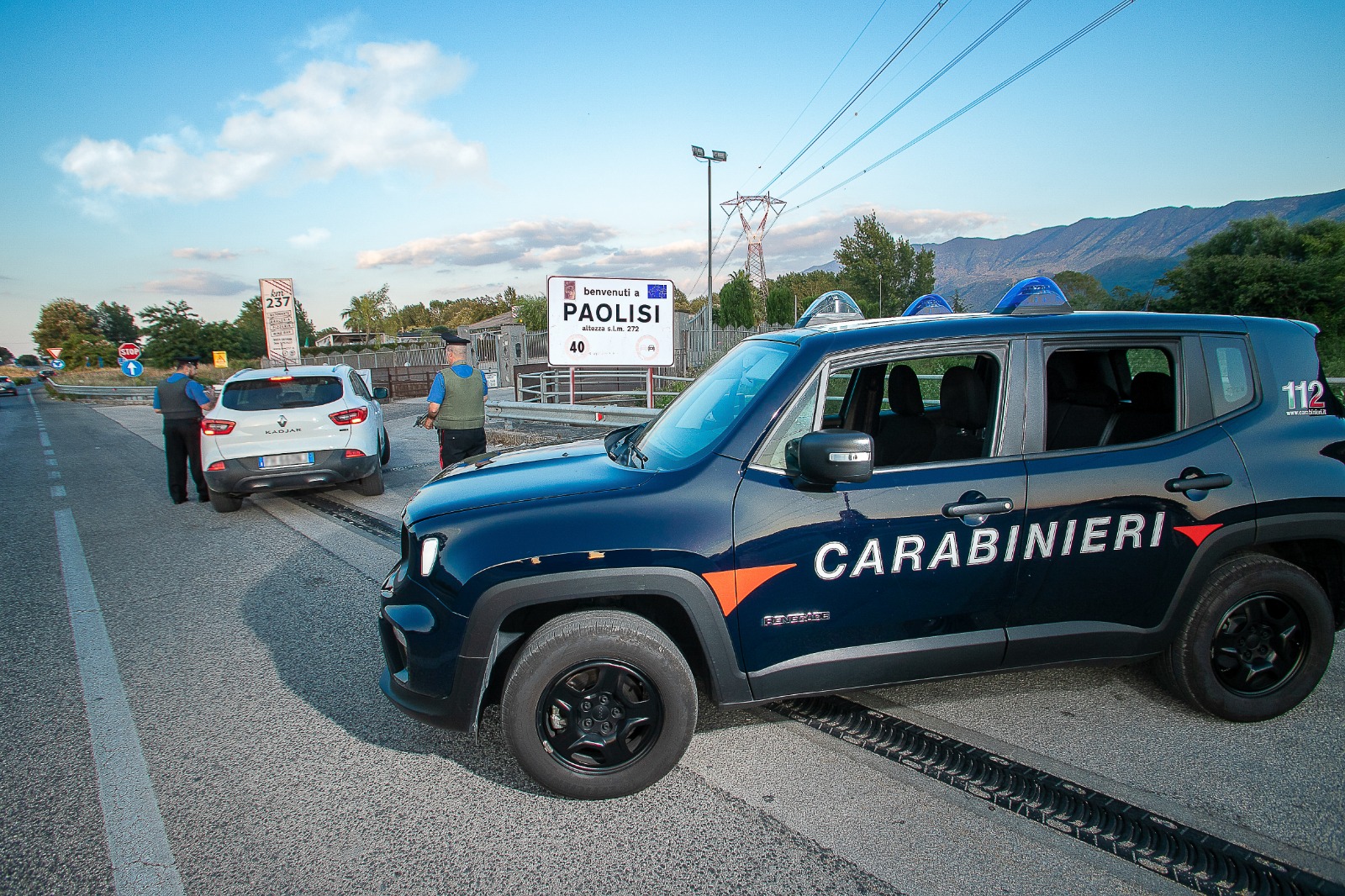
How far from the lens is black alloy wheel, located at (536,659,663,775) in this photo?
2.73m

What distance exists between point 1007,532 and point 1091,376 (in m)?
1.44

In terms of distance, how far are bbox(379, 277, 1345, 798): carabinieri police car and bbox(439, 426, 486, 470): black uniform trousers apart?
14.7ft

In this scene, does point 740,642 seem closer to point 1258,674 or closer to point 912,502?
point 912,502

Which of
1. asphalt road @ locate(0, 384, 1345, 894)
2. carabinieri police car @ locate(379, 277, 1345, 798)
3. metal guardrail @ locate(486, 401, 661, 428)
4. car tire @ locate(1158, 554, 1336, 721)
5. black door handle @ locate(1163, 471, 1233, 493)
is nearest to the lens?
asphalt road @ locate(0, 384, 1345, 894)

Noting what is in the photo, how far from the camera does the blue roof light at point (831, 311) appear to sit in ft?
12.6

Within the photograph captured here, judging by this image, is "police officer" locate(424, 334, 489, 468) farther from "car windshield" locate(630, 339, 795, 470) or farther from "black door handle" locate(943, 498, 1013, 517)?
"black door handle" locate(943, 498, 1013, 517)

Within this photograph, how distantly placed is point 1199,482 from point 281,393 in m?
8.41

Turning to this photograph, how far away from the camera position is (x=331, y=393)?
332 inches

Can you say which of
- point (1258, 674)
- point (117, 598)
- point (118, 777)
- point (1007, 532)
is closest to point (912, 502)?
point (1007, 532)

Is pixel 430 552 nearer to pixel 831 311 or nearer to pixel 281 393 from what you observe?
pixel 831 311

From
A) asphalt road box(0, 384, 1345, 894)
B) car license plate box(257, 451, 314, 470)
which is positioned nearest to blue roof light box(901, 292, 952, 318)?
asphalt road box(0, 384, 1345, 894)

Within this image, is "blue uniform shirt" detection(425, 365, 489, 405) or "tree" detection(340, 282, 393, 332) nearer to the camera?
"blue uniform shirt" detection(425, 365, 489, 405)

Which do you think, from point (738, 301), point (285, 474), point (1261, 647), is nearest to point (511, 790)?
point (1261, 647)

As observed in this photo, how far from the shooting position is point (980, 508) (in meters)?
2.83
